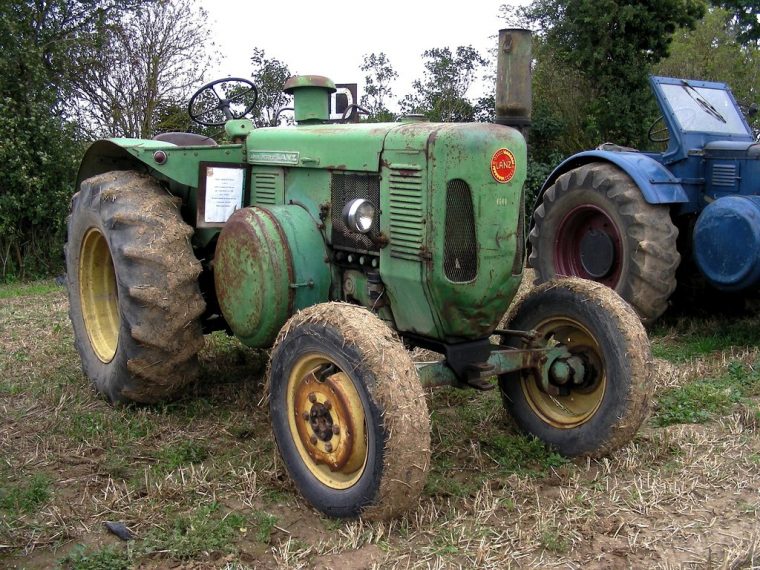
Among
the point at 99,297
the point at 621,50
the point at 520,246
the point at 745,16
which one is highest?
the point at 745,16

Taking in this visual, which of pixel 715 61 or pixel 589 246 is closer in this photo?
pixel 589 246

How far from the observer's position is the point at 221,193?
13.7ft

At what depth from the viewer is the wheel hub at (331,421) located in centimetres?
293

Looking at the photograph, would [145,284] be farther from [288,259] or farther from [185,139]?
[185,139]

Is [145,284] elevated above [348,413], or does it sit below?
above

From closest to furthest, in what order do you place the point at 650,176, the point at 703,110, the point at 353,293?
the point at 353,293
the point at 650,176
the point at 703,110

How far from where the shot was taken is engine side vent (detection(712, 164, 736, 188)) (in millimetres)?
5770

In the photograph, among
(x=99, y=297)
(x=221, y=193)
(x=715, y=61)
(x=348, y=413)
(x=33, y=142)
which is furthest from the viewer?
(x=715, y=61)

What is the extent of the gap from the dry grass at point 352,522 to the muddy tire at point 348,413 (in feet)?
0.48

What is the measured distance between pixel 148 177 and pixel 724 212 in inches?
152

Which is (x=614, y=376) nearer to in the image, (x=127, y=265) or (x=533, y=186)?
(x=127, y=265)

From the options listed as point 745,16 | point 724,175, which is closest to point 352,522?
point 724,175

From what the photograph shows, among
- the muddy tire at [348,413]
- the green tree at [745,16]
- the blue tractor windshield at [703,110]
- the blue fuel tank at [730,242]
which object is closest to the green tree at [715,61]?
the green tree at [745,16]

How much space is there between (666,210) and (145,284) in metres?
3.83
